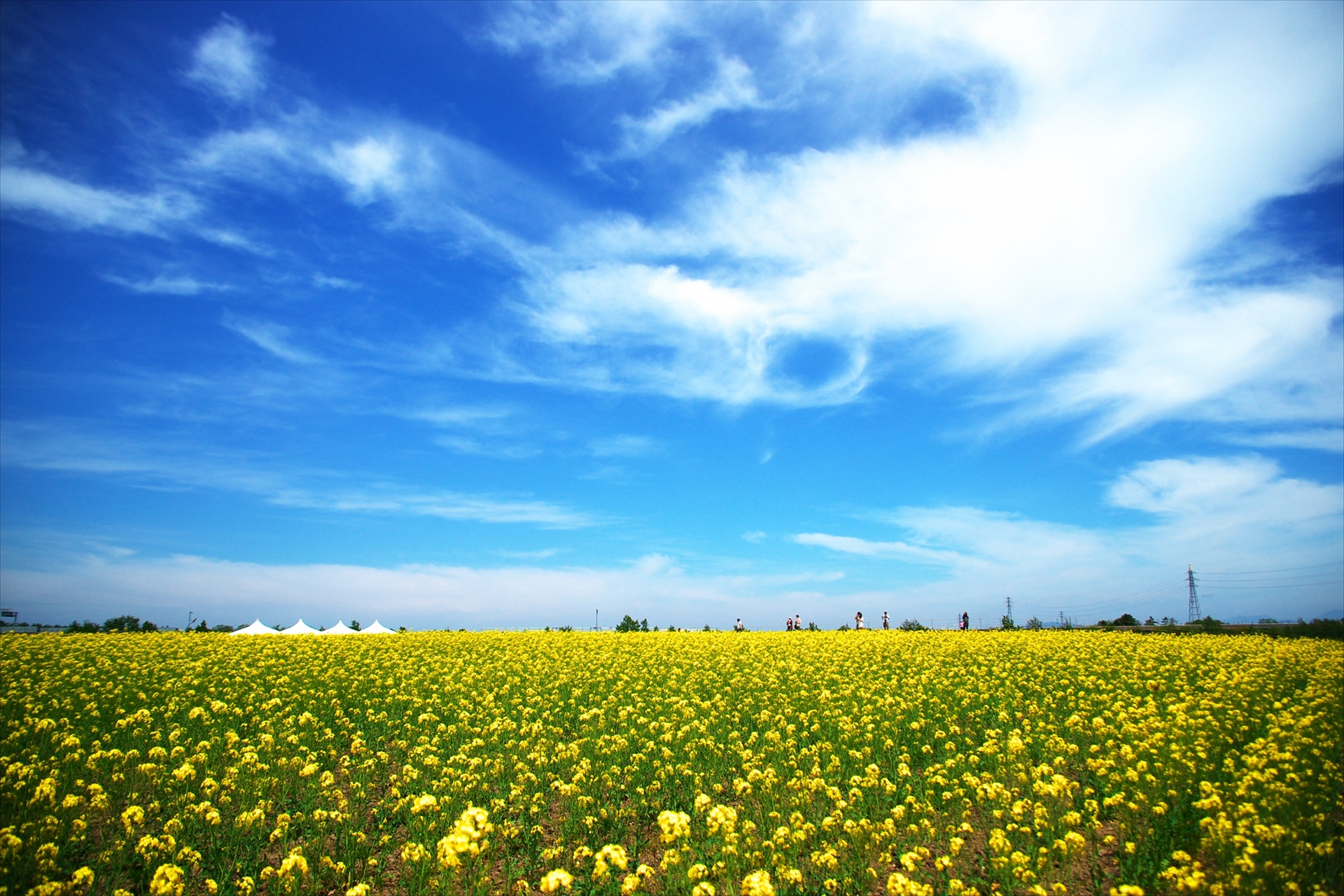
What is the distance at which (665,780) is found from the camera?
522 inches

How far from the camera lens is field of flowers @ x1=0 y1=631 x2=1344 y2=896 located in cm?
927

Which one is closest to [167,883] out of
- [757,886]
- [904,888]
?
[757,886]

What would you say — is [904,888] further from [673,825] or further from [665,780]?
[665,780]

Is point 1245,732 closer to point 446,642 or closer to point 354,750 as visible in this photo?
point 354,750

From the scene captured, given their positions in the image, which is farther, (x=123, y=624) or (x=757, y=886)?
(x=123, y=624)

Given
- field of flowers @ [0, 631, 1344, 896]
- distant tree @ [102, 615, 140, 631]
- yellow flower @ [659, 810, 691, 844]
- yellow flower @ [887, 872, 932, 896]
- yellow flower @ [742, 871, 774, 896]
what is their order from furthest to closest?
1. distant tree @ [102, 615, 140, 631]
2. field of flowers @ [0, 631, 1344, 896]
3. yellow flower @ [887, 872, 932, 896]
4. yellow flower @ [659, 810, 691, 844]
5. yellow flower @ [742, 871, 774, 896]

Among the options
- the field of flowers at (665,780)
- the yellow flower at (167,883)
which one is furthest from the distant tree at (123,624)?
the yellow flower at (167,883)

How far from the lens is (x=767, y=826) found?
11.1 meters

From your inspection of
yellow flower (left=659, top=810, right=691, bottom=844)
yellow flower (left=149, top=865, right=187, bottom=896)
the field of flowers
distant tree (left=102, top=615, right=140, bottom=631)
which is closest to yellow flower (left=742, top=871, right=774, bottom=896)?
the field of flowers

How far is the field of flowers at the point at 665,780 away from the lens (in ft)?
30.4

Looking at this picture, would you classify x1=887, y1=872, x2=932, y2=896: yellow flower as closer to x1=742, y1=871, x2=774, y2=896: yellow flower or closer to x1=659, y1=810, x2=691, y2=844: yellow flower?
x1=742, y1=871, x2=774, y2=896: yellow flower

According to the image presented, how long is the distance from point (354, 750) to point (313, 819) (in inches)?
97.8

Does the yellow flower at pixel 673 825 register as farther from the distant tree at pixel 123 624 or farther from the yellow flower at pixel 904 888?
the distant tree at pixel 123 624

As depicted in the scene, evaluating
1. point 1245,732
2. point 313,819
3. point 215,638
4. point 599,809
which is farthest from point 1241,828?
point 215,638
